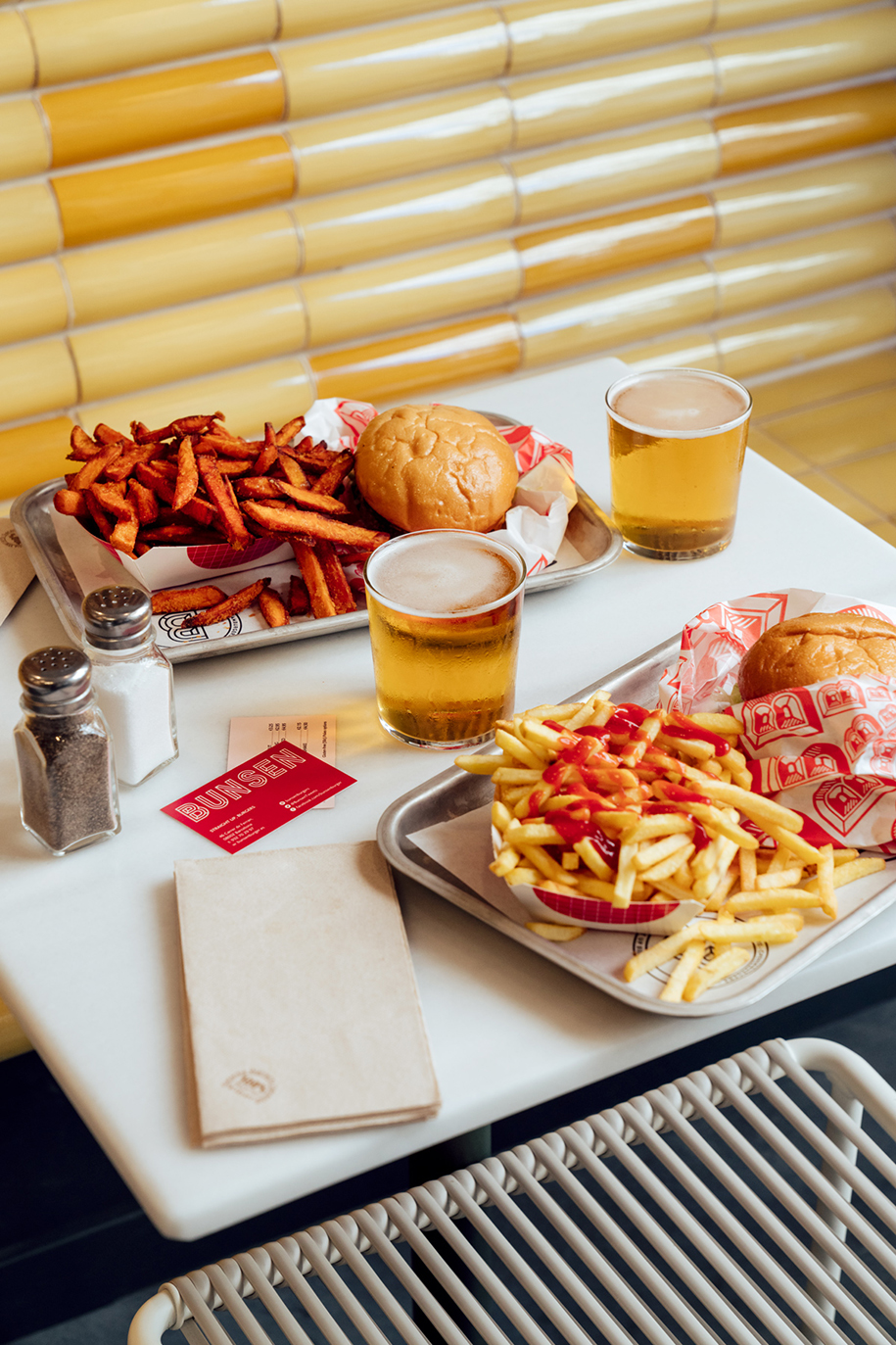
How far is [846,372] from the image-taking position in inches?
131

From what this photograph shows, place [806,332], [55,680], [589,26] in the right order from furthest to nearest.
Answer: [806,332] < [589,26] < [55,680]

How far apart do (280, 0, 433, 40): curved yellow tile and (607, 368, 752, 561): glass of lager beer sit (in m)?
1.31

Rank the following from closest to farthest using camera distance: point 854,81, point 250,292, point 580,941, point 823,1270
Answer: point 580,941 → point 823,1270 → point 250,292 → point 854,81

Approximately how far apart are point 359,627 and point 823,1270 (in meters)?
0.75

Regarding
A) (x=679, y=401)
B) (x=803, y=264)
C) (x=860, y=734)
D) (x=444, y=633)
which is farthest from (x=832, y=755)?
(x=803, y=264)

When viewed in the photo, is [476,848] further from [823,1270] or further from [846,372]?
[846,372]

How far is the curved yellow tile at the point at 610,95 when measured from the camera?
274 cm

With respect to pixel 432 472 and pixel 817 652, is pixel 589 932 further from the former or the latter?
pixel 432 472

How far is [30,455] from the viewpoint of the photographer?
243cm

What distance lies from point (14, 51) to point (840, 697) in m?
1.85

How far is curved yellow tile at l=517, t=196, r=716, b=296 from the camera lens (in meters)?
2.87

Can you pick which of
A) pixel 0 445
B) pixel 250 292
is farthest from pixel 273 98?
pixel 0 445

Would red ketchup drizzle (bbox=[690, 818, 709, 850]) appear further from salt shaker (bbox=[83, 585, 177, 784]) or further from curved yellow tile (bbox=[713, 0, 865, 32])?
curved yellow tile (bbox=[713, 0, 865, 32])

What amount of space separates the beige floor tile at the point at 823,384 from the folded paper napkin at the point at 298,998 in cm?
233
